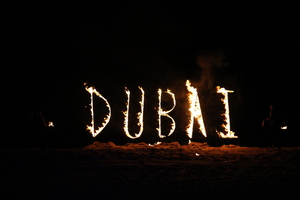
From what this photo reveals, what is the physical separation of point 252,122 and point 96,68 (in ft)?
17.8

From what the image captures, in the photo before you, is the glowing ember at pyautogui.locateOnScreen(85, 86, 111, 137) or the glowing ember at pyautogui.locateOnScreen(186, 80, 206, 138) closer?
the glowing ember at pyautogui.locateOnScreen(186, 80, 206, 138)

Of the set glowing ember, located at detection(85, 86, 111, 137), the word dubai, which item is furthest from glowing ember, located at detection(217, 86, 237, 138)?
glowing ember, located at detection(85, 86, 111, 137)

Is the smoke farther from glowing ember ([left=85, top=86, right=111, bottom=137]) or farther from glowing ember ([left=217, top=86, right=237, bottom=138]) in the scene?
glowing ember ([left=85, top=86, right=111, bottom=137])

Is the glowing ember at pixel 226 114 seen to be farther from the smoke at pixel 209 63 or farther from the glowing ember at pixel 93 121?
the glowing ember at pixel 93 121

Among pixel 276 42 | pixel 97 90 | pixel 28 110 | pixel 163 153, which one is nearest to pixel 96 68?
pixel 97 90

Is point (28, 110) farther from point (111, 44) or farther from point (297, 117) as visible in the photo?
point (297, 117)

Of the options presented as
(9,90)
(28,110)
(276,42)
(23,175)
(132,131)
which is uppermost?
(276,42)

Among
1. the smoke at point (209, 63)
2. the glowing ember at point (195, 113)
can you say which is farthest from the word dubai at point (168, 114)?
the smoke at point (209, 63)

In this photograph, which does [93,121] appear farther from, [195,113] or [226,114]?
[226,114]

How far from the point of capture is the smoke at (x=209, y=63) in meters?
10.9

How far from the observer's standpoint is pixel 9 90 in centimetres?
1209

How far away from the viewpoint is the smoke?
1086 cm

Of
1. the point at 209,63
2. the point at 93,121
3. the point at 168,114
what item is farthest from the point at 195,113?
the point at 93,121

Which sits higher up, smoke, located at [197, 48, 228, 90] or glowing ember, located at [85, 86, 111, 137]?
smoke, located at [197, 48, 228, 90]
